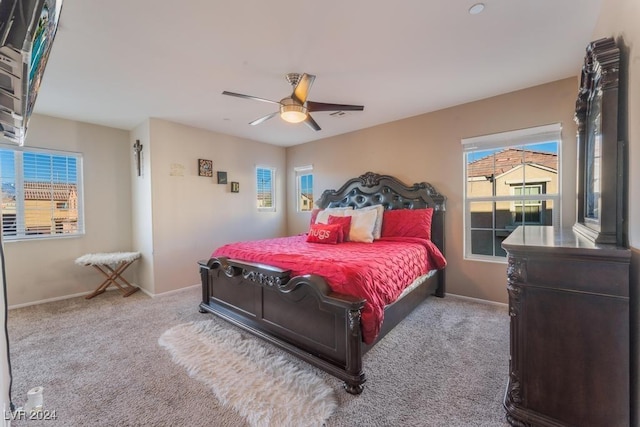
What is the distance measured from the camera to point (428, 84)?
2859 millimetres

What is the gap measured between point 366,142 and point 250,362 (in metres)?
3.50

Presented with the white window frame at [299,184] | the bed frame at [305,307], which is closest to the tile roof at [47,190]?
the bed frame at [305,307]

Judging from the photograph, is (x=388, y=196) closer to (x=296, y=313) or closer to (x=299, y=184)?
(x=299, y=184)

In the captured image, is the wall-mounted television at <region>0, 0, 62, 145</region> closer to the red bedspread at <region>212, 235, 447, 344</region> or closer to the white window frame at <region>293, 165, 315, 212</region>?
the red bedspread at <region>212, 235, 447, 344</region>

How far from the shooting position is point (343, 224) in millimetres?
3576

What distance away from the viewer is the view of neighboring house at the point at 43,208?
3.41m

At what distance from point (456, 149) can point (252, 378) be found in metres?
3.40

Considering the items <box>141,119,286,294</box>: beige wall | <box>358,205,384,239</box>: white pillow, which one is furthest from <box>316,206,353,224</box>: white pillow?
<box>141,119,286,294</box>: beige wall

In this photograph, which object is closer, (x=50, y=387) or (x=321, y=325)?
(x=50, y=387)

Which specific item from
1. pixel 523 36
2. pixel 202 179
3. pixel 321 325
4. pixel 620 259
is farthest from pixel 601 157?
pixel 202 179

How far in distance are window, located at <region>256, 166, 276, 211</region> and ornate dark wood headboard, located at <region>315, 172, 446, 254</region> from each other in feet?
3.65

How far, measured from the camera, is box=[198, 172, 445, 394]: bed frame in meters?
1.80

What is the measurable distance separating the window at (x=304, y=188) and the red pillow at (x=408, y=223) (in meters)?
1.99

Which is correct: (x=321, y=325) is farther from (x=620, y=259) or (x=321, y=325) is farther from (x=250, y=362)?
(x=620, y=259)
